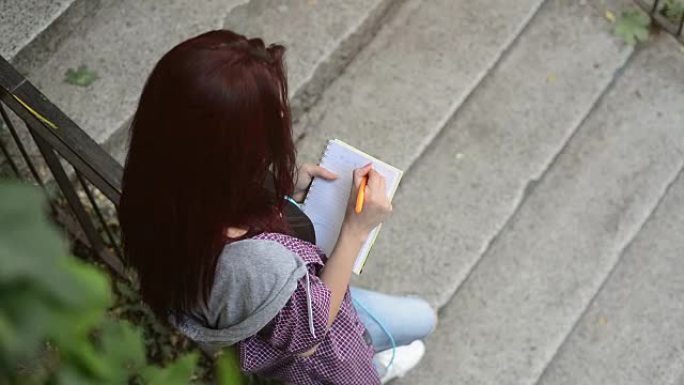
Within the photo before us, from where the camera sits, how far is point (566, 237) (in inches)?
137

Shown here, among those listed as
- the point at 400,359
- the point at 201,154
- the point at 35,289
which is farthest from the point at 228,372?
the point at 400,359

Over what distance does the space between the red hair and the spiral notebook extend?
14.7 inches

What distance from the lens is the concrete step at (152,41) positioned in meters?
3.33

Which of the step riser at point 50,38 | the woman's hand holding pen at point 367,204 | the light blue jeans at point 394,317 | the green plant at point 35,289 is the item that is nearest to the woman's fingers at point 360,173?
the woman's hand holding pen at point 367,204

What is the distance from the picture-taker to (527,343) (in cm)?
334

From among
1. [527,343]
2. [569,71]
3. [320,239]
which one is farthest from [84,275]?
[569,71]

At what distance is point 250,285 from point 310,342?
27 centimetres

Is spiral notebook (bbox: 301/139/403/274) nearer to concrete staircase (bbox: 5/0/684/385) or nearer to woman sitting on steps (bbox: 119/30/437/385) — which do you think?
woman sitting on steps (bbox: 119/30/437/385)

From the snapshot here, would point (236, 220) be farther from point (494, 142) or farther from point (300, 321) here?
point (494, 142)

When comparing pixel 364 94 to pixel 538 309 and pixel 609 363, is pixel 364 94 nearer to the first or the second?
pixel 538 309

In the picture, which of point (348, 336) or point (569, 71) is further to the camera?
point (569, 71)

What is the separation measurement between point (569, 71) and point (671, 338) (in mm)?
1117

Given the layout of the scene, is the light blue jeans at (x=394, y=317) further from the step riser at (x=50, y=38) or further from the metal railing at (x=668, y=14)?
the metal railing at (x=668, y=14)

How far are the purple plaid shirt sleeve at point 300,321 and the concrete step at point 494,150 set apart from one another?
4.30 feet
